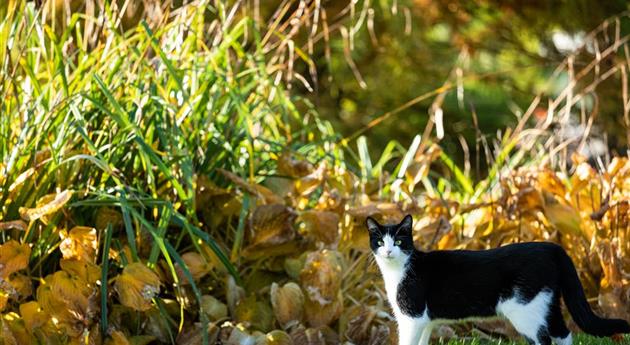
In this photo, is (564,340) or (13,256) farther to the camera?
(13,256)

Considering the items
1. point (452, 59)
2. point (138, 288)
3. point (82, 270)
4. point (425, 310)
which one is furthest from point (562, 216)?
point (452, 59)

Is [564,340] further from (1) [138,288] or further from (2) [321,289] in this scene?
(1) [138,288]

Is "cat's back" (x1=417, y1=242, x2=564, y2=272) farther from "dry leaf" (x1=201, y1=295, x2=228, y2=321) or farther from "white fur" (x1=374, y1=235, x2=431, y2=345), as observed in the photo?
"dry leaf" (x1=201, y1=295, x2=228, y2=321)

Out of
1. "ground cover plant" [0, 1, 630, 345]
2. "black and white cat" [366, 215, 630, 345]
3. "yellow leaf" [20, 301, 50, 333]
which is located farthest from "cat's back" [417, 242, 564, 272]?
"yellow leaf" [20, 301, 50, 333]

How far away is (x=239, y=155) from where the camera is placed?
4980 millimetres

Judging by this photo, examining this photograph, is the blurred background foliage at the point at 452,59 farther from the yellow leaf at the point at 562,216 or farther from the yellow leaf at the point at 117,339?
the yellow leaf at the point at 117,339

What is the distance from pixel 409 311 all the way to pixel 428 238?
1085mm

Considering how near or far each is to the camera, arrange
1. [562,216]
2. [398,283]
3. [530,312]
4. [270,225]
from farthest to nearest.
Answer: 1. [562,216]
2. [270,225]
3. [398,283]
4. [530,312]

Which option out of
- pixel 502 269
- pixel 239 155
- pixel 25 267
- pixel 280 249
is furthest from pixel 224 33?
pixel 502 269

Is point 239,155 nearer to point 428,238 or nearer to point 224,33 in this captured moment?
point 224,33

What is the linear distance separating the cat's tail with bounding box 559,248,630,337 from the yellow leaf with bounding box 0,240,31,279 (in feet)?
6.48

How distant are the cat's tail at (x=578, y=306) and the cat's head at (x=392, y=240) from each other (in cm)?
56

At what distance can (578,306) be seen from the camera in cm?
377

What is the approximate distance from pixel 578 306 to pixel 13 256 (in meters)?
2.09
